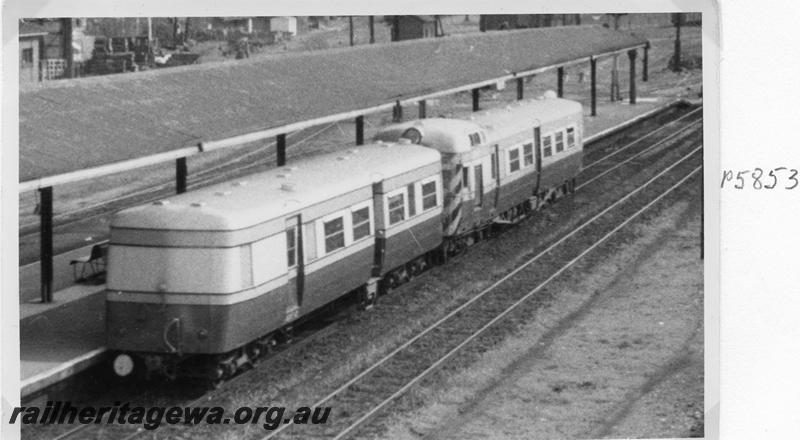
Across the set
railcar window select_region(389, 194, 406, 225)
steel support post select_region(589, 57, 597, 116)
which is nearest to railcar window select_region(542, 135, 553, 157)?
steel support post select_region(589, 57, 597, 116)

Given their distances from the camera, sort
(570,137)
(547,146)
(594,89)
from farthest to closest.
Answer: (594,89) < (570,137) < (547,146)

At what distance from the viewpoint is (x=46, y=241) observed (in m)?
12.7

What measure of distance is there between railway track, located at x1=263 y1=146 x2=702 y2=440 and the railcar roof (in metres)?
1.82

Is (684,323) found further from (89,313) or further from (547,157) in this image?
(547,157)

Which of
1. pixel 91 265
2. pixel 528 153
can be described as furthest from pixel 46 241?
pixel 528 153

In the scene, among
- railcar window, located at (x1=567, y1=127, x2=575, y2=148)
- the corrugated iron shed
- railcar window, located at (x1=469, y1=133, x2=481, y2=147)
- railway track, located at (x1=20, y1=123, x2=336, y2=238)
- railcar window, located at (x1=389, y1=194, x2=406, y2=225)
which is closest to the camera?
the corrugated iron shed

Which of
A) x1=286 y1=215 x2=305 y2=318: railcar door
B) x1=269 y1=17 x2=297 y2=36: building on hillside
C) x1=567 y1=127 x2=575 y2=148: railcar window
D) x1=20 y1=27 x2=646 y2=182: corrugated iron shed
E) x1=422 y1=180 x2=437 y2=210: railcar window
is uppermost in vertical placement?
x1=269 y1=17 x2=297 y2=36: building on hillside

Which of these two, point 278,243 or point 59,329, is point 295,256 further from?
point 59,329

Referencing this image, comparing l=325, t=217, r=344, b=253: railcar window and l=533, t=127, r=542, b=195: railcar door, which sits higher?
l=533, t=127, r=542, b=195: railcar door

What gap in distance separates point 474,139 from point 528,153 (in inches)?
95.1

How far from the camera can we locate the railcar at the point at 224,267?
11.4 metres

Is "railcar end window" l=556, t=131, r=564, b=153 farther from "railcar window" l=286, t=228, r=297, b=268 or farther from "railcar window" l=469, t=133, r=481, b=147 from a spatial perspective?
"railcar window" l=286, t=228, r=297, b=268

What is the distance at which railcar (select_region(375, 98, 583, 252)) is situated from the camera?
658 inches
